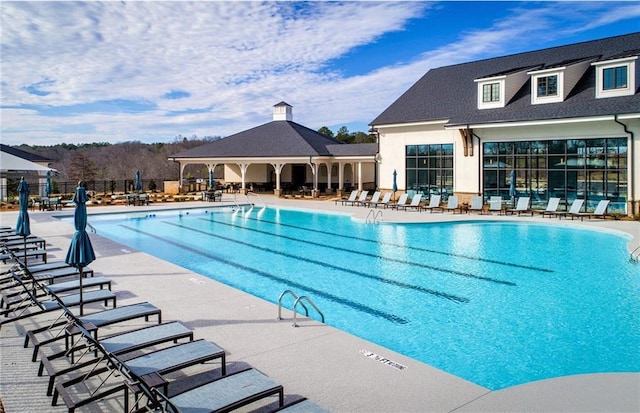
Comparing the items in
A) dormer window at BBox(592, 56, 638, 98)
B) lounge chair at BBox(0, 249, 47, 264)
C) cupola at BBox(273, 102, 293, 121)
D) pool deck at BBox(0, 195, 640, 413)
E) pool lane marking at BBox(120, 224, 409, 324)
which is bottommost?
pool lane marking at BBox(120, 224, 409, 324)

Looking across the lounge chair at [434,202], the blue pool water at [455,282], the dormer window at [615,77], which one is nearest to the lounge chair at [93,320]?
the blue pool water at [455,282]

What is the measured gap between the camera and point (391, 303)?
376 inches

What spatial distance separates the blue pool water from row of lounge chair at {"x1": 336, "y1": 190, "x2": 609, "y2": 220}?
208 centimetres

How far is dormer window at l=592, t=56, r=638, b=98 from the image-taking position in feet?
64.2

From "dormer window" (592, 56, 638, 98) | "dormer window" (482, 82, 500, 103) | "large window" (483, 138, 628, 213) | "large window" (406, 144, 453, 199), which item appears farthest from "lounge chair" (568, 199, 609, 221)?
"dormer window" (482, 82, 500, 103)

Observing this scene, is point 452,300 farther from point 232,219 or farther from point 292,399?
point 232,219

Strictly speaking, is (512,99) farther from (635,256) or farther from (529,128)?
(635,256)

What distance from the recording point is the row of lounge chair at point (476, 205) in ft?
65.9

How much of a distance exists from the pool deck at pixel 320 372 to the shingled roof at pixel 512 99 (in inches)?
672

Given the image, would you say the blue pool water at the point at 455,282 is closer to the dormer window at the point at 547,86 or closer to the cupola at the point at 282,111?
the dormer window at the point at 547,86

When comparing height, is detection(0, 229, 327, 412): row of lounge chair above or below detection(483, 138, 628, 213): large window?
below

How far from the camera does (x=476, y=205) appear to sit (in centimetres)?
2241

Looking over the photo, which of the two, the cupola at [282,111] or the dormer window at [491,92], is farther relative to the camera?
the cupola at [282,111]

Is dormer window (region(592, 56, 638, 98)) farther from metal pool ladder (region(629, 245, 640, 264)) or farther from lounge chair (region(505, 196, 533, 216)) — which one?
metal pool ladder (region(629, 245, 640, 264))
